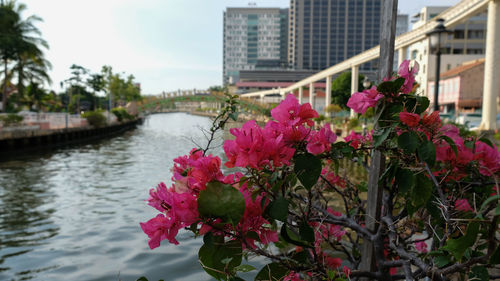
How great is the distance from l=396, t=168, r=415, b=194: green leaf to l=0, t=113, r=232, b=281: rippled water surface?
0.93m

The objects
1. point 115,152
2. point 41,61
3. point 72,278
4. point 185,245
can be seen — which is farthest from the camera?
point 41,61

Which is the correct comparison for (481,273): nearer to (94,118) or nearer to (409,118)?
(409,118)

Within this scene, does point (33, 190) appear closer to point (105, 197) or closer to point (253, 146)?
point (105, 197)

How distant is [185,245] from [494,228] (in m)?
6.40

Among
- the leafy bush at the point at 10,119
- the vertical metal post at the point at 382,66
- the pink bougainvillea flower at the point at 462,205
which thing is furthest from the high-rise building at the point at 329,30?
the vertical metal post at the point at 382,66

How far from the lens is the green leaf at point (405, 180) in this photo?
1515mm

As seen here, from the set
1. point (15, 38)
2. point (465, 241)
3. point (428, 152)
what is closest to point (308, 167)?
point (428, 152)

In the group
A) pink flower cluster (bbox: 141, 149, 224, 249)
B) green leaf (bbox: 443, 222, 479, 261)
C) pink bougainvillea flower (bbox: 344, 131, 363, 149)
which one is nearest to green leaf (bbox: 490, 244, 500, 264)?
green leaf (bbox: 443, 222, 479, 261)

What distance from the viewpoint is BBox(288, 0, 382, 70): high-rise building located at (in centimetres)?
15038

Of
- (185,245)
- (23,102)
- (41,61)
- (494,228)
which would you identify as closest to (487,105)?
(185,245)

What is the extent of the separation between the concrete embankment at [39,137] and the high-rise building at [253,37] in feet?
462

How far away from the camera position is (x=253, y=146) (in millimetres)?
1284

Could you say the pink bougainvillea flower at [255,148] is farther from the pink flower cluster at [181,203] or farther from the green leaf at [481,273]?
the green leaf at [481,273]

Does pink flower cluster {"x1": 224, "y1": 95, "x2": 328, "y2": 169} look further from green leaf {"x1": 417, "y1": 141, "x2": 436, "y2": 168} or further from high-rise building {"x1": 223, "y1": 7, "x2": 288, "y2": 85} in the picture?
high-rise building {"x1": 223, "y1": 7, "x2": 288, "y2": 85}
